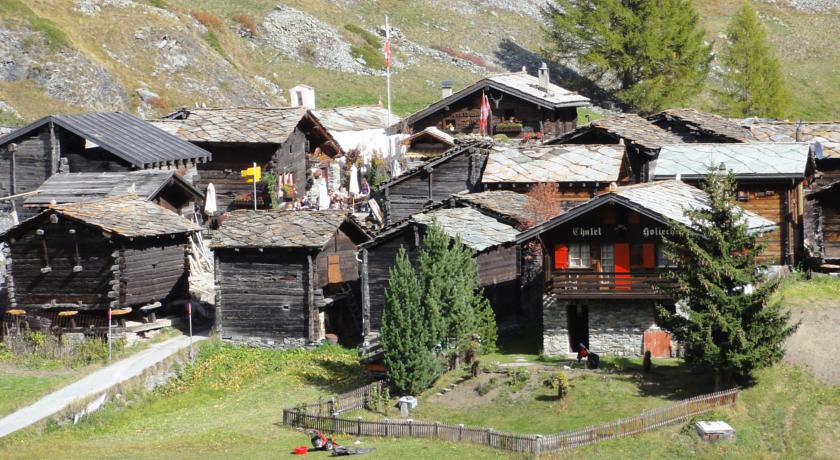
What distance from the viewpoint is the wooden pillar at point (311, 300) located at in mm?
49625

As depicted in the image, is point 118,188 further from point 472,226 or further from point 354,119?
point 354,119

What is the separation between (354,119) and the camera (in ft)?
253

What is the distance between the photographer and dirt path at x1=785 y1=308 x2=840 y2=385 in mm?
41031

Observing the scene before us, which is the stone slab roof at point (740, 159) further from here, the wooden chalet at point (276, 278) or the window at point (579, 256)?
the wooden chalet at point (276, 278)

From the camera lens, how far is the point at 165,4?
97.8 m

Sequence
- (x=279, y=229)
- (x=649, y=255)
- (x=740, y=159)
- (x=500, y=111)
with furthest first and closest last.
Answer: (x=500, y=111) → (x=740, y=159) → (x=279, y=229) → (x=649, y=255)

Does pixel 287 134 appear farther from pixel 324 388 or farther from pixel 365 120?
pixel 324 388

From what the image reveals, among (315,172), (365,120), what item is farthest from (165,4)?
(315,172)

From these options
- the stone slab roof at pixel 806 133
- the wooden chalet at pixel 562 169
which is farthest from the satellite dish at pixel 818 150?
the wooden chalet at pixel 562 169

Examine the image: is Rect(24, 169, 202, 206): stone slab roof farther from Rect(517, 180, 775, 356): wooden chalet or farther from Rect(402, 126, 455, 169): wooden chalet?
Rect(402, 126, 455, 169): wooden chalet

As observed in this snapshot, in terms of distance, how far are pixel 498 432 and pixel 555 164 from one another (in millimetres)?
23282

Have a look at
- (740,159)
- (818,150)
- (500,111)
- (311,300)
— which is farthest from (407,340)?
(500,111)

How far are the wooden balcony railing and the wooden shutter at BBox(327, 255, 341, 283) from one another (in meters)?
10.2

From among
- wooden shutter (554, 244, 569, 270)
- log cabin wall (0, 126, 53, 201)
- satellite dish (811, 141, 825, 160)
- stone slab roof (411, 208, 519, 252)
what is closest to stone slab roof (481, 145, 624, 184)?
stone slab roof (411, 208, 519, 252)
